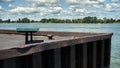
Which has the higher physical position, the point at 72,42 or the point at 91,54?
the point at 72,42

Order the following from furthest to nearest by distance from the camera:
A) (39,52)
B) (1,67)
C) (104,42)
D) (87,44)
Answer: (104,42), (87,44), (39,52), (1,67)

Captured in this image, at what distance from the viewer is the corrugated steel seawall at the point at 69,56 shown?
18.1 ft

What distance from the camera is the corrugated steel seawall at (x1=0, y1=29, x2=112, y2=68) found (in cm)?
552

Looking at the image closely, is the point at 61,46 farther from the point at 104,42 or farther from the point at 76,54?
the point at 104,42

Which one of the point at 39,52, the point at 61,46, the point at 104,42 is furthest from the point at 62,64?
the point at 104,42

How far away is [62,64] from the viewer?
266 inches

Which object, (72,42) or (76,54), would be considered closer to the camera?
(72,42)

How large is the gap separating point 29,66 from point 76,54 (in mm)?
1925

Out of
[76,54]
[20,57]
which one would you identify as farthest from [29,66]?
[76,54]

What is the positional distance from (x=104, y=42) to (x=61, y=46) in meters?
3.04

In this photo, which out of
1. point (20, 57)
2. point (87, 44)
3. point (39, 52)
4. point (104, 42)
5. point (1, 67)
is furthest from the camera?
point (104, 42)

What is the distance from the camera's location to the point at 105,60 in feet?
30.3

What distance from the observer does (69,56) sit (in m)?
6.94

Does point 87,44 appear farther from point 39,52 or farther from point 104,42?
point 39,52
